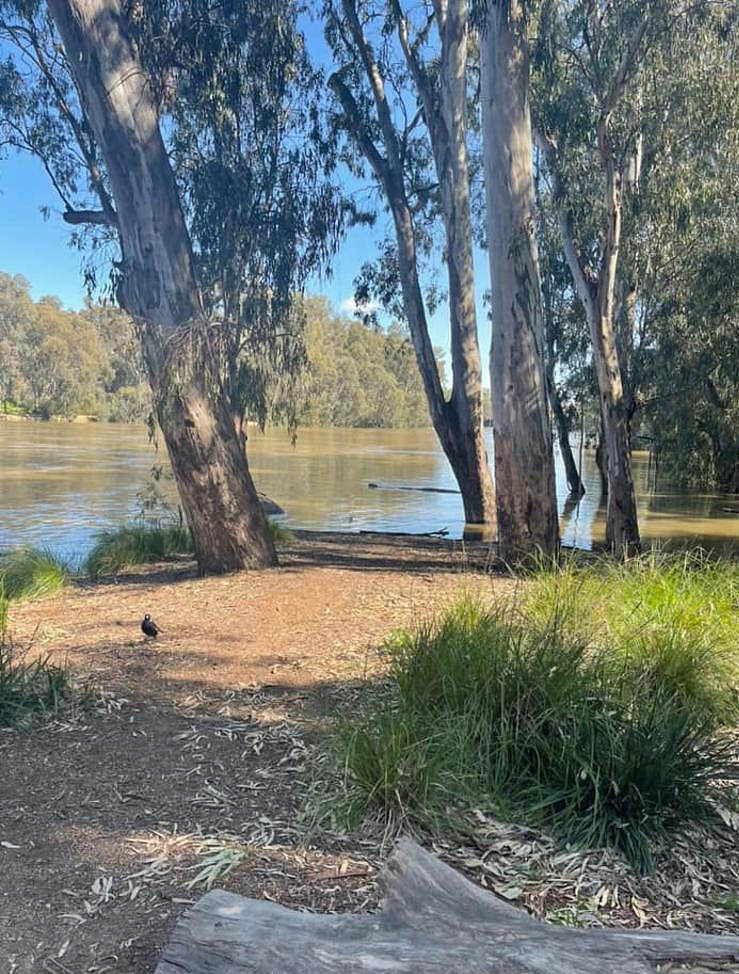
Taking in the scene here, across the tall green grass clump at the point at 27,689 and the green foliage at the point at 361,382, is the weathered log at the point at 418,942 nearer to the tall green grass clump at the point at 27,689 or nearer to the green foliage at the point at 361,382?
the tall green grass clump at the point at 27,689

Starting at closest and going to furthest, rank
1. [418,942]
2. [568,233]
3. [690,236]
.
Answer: [418,942] → [568,233] → [690,236]

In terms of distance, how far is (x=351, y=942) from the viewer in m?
1.54

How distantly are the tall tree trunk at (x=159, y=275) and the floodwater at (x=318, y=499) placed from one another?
354 centimetres

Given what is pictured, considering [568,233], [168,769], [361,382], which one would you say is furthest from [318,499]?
[361,382]

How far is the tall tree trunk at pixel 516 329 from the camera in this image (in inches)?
263

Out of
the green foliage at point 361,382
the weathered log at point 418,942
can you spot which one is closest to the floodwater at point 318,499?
the weathered log at point 418,942

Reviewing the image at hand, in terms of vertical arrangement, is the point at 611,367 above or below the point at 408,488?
above

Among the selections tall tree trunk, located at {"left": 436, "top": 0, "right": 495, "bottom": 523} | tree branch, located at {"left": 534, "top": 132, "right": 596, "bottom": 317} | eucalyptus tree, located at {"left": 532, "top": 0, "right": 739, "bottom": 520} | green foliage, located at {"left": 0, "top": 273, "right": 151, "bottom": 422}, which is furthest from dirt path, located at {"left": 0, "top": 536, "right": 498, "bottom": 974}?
green foliage, located at {"left": 0, "top": 273, "right": 151, "bottom": 422}

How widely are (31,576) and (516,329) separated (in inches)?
176

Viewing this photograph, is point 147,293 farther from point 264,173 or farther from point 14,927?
point 14,927

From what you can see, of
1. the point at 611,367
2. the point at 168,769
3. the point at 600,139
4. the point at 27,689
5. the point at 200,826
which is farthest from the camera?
the point at 611,367

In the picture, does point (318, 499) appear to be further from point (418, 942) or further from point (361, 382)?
point (361, 382)

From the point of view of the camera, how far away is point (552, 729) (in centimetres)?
254

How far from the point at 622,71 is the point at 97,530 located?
31.2 ft
